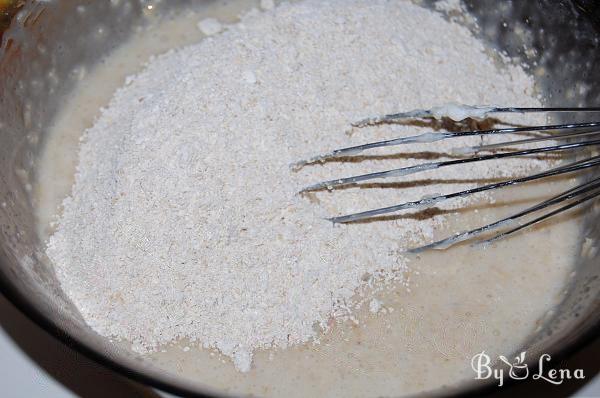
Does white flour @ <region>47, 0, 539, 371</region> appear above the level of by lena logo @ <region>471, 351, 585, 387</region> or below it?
above

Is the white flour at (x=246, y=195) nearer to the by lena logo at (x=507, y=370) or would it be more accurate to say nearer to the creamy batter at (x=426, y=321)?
the creamy batter at (x=426, y=321)

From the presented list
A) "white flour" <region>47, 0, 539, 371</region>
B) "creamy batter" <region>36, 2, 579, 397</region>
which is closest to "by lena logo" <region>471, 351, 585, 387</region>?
"creamy batter" <region>36, 2, 579, 397</region>

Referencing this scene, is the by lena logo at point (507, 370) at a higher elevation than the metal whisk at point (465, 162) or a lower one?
lower

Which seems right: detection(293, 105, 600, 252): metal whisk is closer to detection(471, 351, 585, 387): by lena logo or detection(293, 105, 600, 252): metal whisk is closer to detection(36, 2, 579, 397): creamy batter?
detection(36, 2, 579, 397): creamy batter

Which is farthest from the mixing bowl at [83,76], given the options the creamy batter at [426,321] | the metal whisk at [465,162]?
the metal whisk at [465,162]

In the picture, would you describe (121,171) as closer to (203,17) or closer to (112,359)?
(112,359)

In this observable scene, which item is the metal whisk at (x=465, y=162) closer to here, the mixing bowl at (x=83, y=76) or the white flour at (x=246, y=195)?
the white flour at (x=246, y=195)
